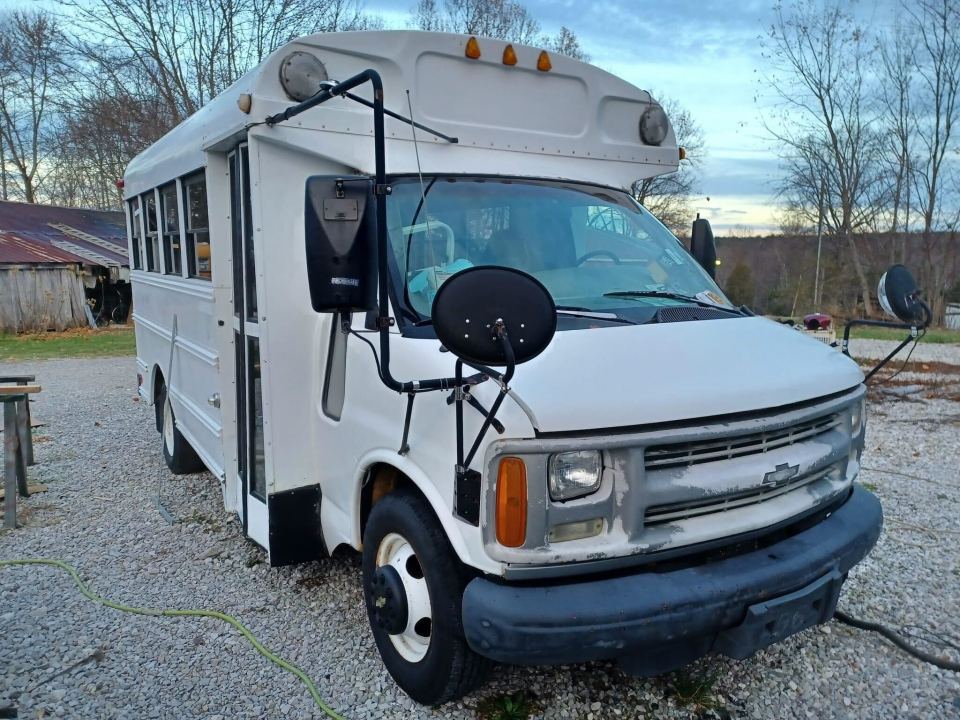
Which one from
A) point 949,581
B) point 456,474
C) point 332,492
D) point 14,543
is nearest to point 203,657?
point 332,492

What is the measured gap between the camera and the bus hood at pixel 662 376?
2359 mm

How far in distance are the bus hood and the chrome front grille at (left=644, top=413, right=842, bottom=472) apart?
0.39ft

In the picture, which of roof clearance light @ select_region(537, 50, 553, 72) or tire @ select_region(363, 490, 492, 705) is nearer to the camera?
tire @ select_region(363, 490, 492, 705)

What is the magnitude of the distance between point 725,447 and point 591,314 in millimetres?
781

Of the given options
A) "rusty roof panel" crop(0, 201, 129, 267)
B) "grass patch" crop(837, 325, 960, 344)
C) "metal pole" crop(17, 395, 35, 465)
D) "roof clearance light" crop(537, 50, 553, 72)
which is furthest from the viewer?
"rusty roof panel" crop(0, 201, 129, 267)

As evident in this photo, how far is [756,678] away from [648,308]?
176 centimetres

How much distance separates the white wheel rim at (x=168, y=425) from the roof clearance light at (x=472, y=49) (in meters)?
4.14

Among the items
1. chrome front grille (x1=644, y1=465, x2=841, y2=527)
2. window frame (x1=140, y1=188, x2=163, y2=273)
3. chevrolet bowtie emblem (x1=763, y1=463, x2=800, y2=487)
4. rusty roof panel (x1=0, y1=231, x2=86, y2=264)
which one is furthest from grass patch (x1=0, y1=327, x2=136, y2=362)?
chevrolet bowtie emblem (x1=763, y1=463, x2=800, y2=487)

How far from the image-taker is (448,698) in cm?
285

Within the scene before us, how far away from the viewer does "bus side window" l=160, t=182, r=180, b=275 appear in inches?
207

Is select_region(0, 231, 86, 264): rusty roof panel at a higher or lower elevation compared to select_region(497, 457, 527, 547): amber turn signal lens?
higher

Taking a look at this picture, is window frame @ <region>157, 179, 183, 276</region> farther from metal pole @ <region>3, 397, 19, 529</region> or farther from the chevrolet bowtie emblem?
the chevrolet bowtie emblem

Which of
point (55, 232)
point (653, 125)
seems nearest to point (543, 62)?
point (653, 125)

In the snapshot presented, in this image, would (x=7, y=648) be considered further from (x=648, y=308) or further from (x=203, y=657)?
(x=648, y=308)
